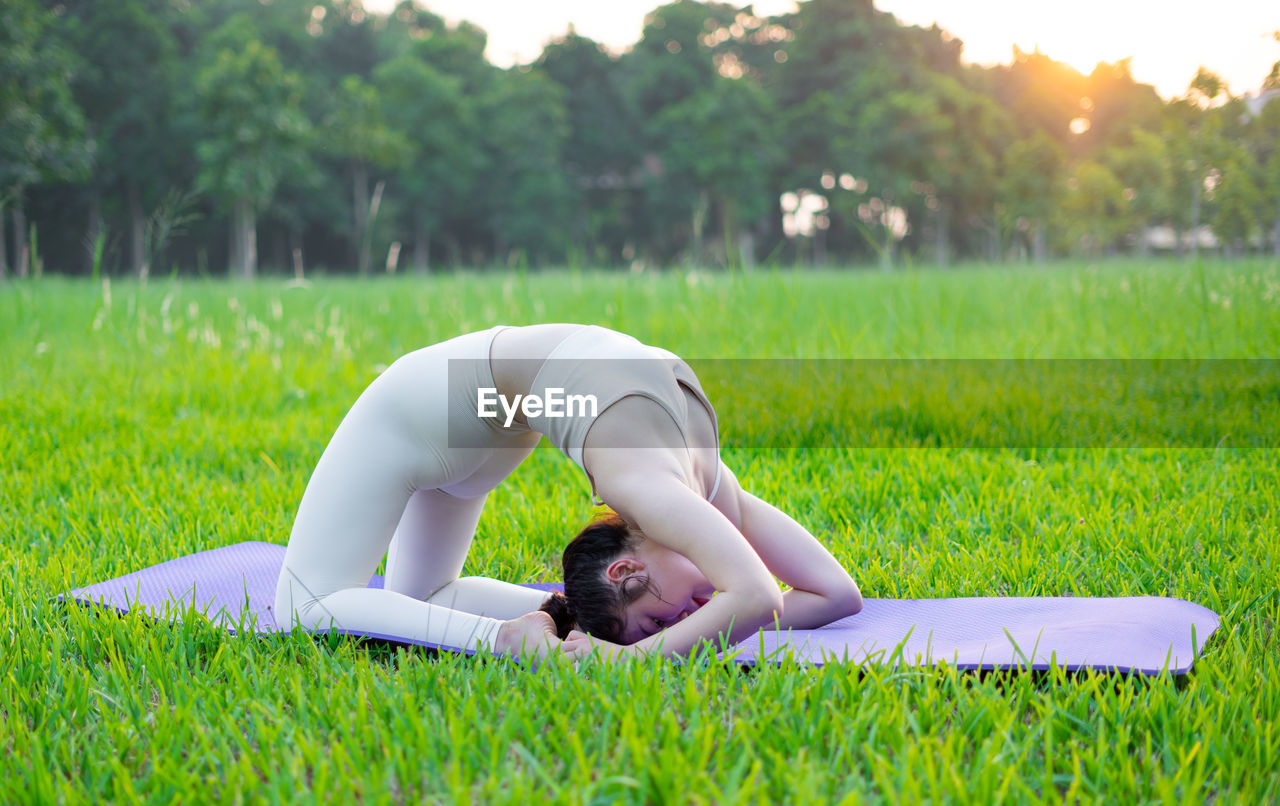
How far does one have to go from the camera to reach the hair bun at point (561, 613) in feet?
5.80

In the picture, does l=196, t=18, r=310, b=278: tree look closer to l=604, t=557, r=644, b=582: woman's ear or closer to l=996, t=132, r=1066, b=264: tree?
l=996, t=132, r=1066, b=264: tree

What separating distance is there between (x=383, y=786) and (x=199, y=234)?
3145cm

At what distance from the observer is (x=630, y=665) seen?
1489mm

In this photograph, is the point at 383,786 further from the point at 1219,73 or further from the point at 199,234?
the point at 199,234

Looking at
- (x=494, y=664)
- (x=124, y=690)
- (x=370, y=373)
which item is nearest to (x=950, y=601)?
(x=494, y=664)

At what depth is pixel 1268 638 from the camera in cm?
173

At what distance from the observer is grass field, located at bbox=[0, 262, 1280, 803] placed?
1.19 meters

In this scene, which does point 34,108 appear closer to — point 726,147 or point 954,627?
point 726,147

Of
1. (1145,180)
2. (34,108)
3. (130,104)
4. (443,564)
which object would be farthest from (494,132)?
(443,564)

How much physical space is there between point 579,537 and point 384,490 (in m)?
0.39

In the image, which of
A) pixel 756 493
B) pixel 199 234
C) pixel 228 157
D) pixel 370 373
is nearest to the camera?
pixel 756 493

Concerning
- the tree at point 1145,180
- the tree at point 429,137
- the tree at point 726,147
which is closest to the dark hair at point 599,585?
the tree at point 1145,180

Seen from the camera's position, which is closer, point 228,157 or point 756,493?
point 756,493

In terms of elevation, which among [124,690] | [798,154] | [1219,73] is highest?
[798,154]
